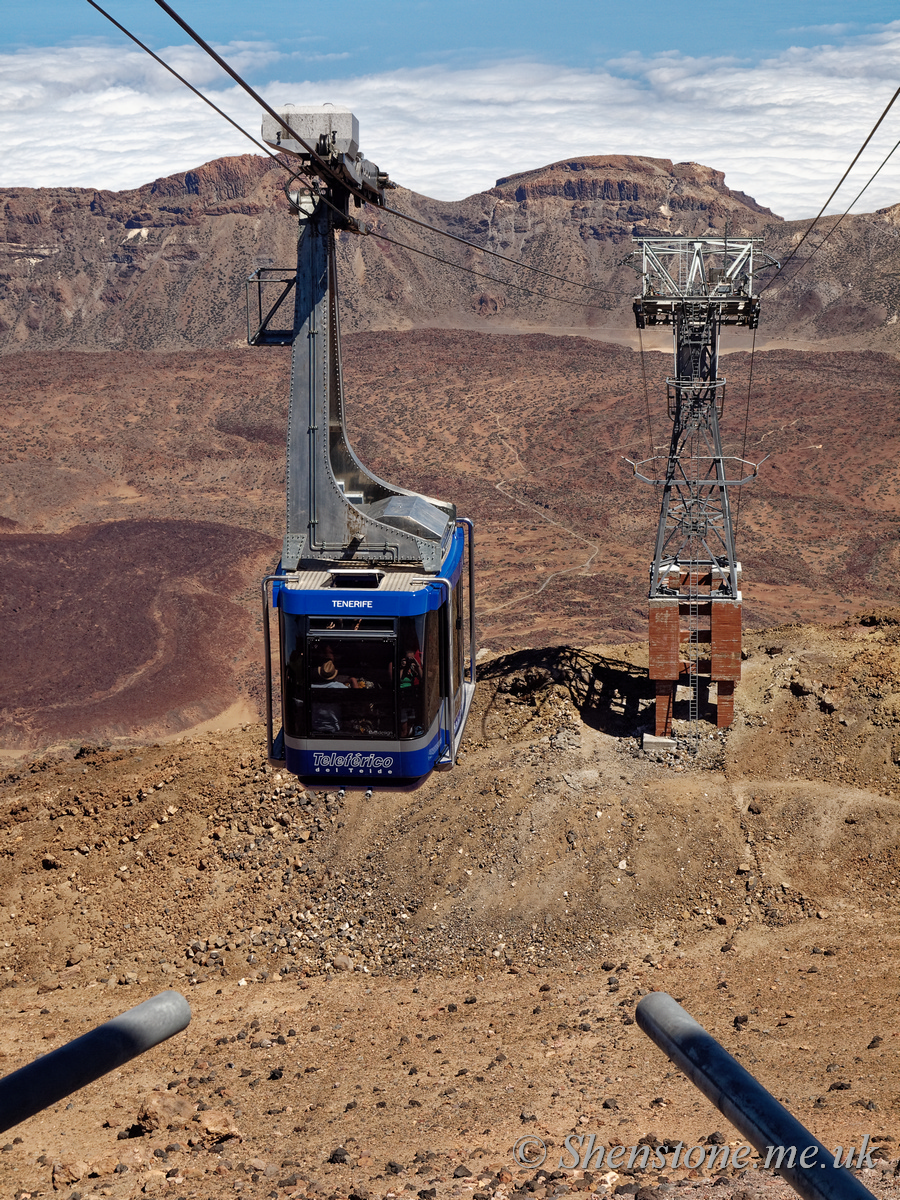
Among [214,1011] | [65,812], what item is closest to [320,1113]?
[214,1011]

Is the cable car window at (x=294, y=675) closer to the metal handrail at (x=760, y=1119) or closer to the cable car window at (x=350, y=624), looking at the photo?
the cable car window at (x=350, y=624)

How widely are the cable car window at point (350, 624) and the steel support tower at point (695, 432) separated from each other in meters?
14.3

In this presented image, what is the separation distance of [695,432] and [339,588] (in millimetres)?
16962

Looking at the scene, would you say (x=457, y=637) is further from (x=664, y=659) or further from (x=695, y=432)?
(x=695, y=432)

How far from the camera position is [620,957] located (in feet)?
69.4

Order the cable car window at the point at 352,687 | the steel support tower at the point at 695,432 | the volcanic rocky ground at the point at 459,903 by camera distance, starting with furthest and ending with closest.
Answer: the steel support tower at the point at 695,432 < the volcanic rocky ground at the point at 459,903 < the cable car window at the point at 352,687

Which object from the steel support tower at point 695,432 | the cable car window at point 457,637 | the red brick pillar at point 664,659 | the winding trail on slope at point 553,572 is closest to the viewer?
the cable car window at point 457,637

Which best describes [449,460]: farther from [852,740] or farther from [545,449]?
[852,740]

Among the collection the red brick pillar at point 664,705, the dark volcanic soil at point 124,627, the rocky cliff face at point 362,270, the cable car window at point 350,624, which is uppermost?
the rocky cliff face at point 362,270

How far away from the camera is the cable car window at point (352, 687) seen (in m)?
13.0

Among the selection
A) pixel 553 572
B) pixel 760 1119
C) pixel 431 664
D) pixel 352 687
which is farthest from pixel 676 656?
pixel 553 572

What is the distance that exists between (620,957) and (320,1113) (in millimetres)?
7005

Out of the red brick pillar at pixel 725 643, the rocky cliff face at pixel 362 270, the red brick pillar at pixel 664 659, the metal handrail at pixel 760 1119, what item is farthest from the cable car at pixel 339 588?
the rocky cliff face at pixel 362 270

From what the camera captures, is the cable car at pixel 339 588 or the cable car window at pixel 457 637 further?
the cable car window at pixel 457 637
